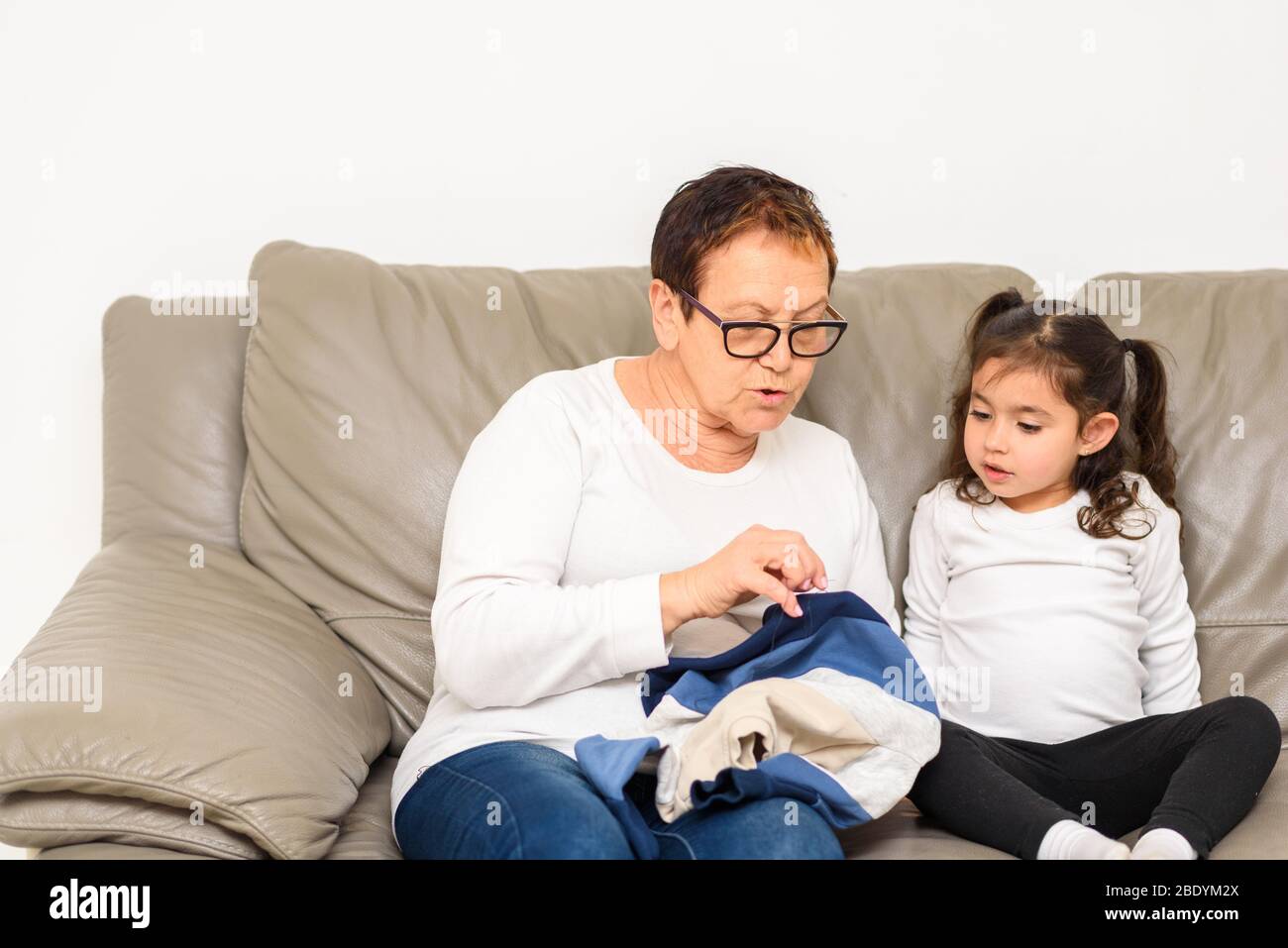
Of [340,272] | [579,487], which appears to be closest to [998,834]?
[579,487]

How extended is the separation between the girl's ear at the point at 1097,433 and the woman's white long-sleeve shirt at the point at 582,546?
0.33 meters

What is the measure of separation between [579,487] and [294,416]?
0.54 metres

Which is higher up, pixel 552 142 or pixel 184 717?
pixel 552 142

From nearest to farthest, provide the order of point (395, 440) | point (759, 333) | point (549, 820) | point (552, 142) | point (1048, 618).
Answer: point (549, 820), point (759, 333), point (1048, 618), point (395, 440), point (552, 142)

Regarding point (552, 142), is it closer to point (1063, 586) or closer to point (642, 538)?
point (642, 538)

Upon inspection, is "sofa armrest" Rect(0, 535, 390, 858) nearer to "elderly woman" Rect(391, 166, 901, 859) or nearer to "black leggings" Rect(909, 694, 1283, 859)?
"elderly woman" Rect(391, 166, 901, 859)

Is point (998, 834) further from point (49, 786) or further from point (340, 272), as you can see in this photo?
point (340, 272)

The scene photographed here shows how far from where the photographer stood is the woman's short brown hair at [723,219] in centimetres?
163

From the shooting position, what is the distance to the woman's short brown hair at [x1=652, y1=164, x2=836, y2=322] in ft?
5.35

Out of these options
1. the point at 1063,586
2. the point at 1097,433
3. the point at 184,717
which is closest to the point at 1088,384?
the point at 1097,433

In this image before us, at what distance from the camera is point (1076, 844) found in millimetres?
1439

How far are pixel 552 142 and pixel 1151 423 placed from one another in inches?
45.1

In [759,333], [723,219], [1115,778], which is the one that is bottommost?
→ [1115,778]
